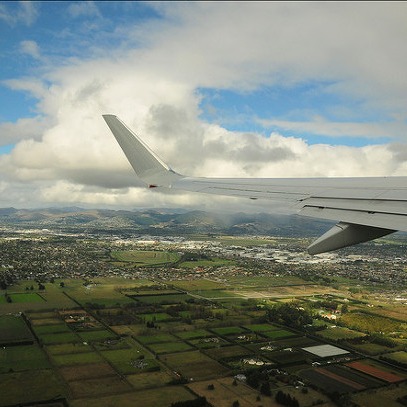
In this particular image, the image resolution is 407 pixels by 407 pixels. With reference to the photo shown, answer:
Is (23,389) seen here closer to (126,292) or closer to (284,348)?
(284,348)

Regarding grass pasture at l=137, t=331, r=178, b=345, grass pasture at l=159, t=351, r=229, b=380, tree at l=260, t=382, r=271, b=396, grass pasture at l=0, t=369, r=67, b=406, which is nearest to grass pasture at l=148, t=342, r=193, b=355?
grass pasture at l=137, t=331, r=178, b=345

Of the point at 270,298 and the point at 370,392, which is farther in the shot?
the point at 270,298

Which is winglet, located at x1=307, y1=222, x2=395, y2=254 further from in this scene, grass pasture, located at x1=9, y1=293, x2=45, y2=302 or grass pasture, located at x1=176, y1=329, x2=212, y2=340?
grass pasture, located at x1=9, y1=293, x2=45, y2=302

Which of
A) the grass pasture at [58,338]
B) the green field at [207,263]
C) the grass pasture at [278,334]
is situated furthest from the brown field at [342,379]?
the green field at [207,263]

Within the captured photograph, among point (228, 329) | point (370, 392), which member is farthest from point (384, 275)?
point (370, 392)

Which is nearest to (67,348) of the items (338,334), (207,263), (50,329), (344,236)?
(50,329)

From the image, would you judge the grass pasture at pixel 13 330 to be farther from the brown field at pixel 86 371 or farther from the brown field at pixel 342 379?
the brown field at pixel 342 379

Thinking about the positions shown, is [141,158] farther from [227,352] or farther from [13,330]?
[13,330]
